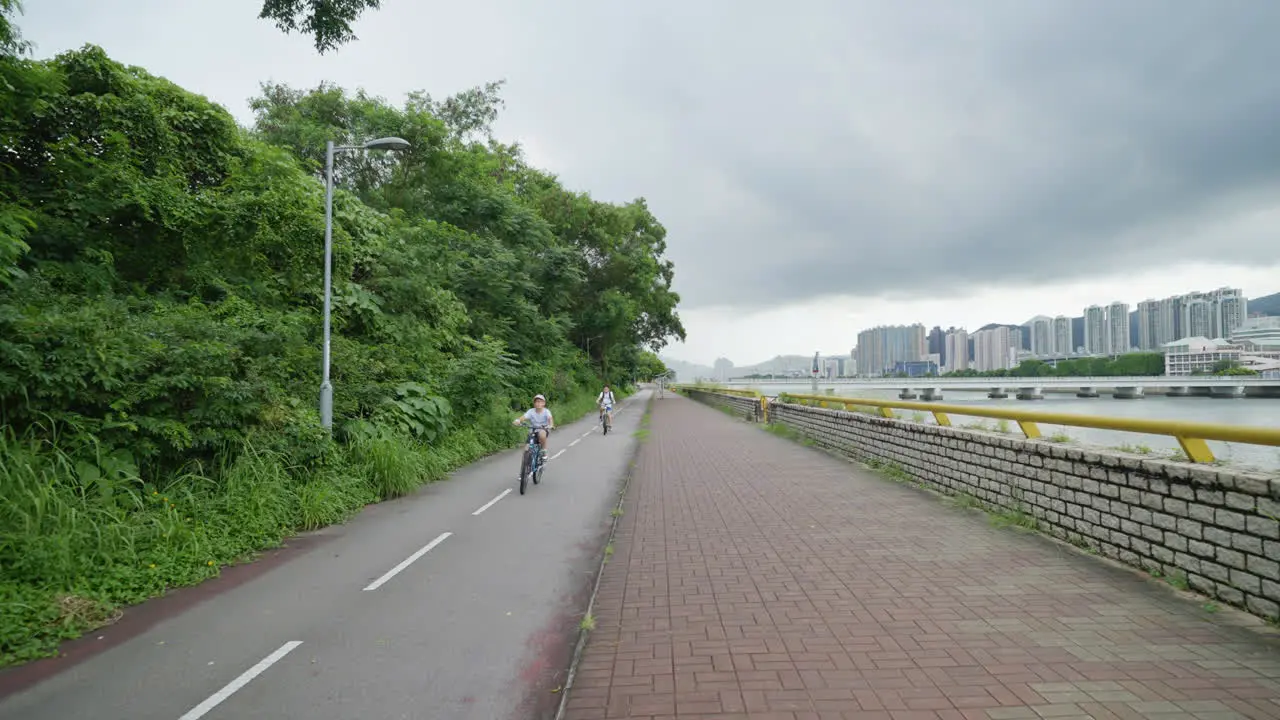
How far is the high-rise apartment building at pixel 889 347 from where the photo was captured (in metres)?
166

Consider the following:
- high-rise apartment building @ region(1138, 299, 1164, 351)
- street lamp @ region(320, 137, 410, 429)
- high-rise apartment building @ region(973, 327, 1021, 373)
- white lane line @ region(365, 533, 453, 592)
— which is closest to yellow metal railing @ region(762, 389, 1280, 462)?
white lane line @ region(365, 533, 453, 592)

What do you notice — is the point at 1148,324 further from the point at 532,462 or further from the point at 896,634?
the point at 896,634

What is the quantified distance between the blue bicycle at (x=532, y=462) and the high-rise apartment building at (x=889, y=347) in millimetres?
165099

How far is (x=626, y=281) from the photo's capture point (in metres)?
39.7

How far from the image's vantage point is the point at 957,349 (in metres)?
150

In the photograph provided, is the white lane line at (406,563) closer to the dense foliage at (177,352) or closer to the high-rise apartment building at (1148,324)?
the dense foliage at (177,352)

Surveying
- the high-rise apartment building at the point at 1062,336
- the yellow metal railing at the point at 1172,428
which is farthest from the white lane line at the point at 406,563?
the high-rise apartment building at the point at 1062,336

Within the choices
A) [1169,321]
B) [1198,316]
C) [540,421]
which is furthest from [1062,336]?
[540,421]

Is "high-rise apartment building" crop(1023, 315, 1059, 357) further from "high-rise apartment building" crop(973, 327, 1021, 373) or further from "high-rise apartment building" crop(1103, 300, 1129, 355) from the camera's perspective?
"high-rise apartment building" crop(1103, 300, 1129, 355)

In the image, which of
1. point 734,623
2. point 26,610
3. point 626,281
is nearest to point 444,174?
point 626,281

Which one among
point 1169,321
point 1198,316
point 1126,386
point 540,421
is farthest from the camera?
point 1169,321

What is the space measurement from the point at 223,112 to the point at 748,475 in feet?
41.0

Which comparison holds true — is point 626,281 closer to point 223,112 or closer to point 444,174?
point 444,174

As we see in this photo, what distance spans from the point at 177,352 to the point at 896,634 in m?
8.18
